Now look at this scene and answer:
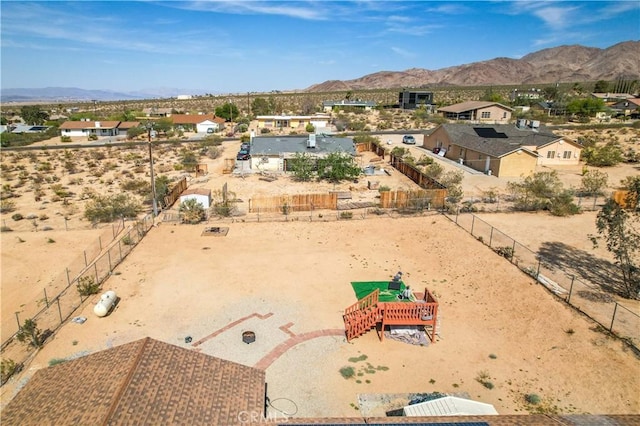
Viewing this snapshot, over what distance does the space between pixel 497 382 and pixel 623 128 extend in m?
77.6

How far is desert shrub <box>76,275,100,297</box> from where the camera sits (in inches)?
794

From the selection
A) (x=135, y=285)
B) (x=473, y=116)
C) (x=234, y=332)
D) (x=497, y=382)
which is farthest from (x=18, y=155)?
(x=473, y=116)

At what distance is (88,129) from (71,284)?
6858 centimetres

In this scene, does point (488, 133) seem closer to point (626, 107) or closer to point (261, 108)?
point (626, 107)

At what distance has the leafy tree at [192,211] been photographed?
1216 inches

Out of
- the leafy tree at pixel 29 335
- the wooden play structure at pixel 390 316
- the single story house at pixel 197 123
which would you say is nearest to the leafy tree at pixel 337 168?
the wooden play structure at pixel 390 316

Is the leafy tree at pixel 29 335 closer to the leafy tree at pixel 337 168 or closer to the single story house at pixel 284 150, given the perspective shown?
the leafy tree at pixel 337 168

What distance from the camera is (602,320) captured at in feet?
57.6

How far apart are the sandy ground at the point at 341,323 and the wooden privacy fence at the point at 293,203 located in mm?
4932

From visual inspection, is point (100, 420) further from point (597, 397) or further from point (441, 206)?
point (441, 206)

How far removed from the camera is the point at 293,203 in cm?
3341

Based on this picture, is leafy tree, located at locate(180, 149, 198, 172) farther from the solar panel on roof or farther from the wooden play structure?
the solar panel on roof

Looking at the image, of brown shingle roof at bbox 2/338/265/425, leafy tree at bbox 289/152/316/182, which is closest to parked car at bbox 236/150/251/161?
leafy tree at bbox 289/152/316/182

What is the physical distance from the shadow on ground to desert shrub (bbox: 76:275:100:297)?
25.0 meters
